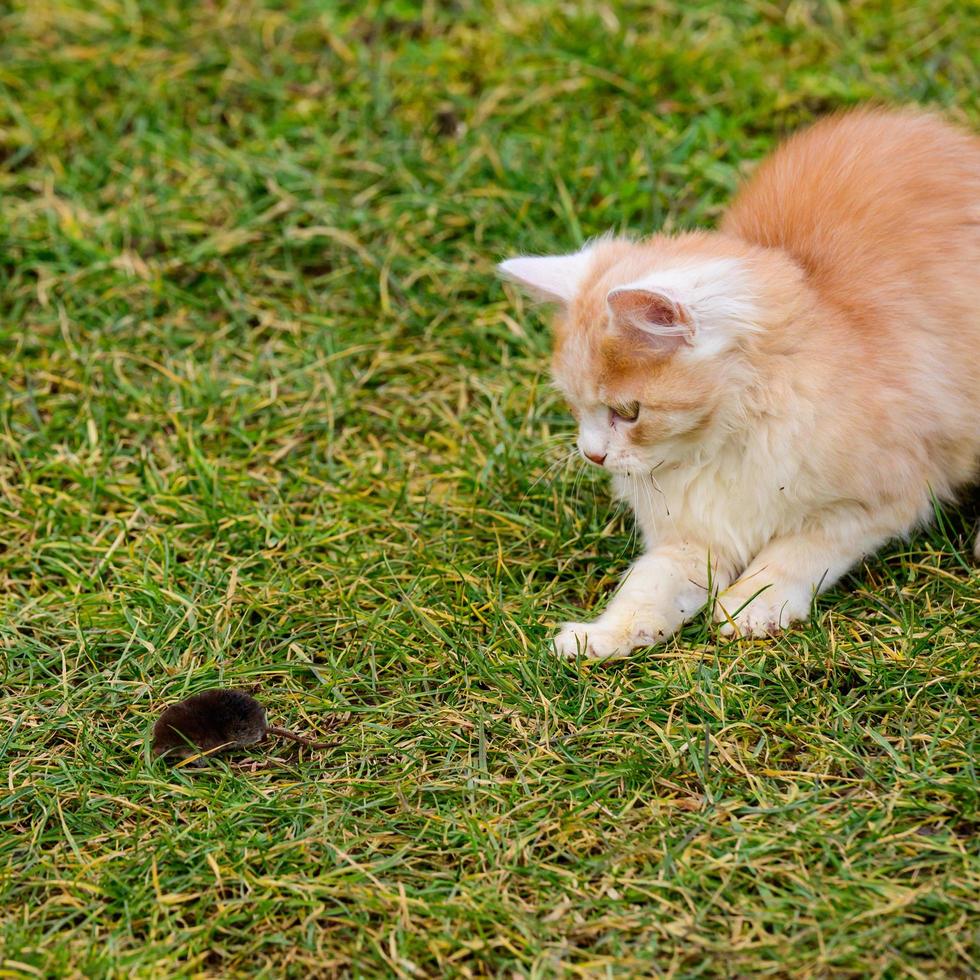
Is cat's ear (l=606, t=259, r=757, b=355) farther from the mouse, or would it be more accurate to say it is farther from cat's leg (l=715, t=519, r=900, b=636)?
the mouse

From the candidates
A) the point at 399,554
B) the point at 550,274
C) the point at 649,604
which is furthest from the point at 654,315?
the point at 399,554

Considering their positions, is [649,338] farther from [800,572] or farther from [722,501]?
[800,572]

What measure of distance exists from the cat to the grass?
0.49 ft

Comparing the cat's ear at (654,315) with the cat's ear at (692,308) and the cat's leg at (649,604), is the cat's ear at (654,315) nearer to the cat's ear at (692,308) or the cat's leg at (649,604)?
the cat's ear at (692,308)

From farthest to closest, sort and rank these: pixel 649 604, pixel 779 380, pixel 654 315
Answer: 1. pixel 649 604
2. pixel 779 380
3. pixel 654 315

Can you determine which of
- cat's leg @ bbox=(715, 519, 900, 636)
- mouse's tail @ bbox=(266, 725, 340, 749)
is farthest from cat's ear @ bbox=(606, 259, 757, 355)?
mouse's tail @ bbox=(266, 725, 340, 749)

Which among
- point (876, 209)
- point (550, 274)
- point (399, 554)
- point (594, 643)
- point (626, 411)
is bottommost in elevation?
point (399, 554)

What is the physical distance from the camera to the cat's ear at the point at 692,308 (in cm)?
269

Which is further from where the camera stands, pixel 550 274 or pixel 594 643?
pixel 550 274

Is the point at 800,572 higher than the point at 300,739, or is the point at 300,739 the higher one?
the point at 800,572

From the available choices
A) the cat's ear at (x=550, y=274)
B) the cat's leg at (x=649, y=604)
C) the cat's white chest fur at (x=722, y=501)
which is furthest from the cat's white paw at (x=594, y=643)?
the cat's ear at (x=550, y=274)

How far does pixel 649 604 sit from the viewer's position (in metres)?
2.94

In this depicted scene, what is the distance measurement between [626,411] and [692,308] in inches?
11.7

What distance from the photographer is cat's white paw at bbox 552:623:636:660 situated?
2865 mm
